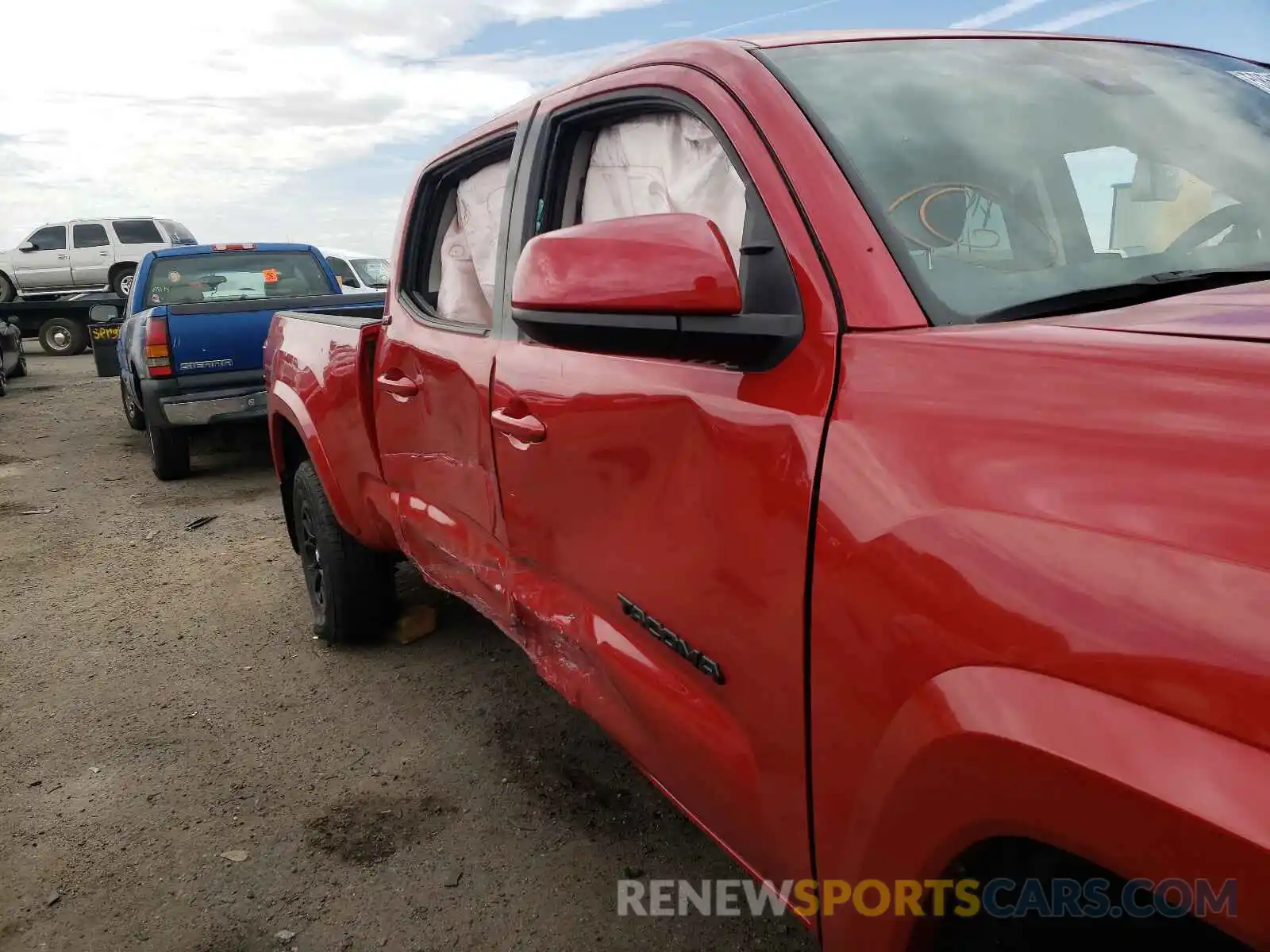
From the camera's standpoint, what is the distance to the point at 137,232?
21.2 m

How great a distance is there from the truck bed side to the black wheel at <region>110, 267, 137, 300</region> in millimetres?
19333

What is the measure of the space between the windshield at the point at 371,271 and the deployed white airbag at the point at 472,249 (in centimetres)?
1437

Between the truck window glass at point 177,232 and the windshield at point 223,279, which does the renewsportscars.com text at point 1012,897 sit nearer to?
the windshield at point 223,279

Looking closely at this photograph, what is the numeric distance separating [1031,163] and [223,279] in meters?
8.05

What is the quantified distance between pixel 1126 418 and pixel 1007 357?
18 cm

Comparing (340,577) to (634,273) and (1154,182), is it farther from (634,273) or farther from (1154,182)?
(1154,182)

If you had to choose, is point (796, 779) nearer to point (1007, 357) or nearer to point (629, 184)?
point (1007, 357)

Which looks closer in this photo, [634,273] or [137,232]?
[634,273]

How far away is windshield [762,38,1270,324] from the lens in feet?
4.94

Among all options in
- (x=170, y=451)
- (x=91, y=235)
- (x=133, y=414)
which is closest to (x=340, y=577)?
(x=170, y=451)

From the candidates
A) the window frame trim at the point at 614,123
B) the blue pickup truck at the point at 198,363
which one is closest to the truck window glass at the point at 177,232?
the blue pickup truck at the point at 198,363

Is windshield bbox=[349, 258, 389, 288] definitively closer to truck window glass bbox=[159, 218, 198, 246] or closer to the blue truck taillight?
truck window glass bbox=[159, 218, 198, 246]

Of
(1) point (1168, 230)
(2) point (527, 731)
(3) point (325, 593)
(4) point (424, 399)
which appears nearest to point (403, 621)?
(3) point (325, 593)

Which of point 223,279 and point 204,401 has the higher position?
point 223,279
